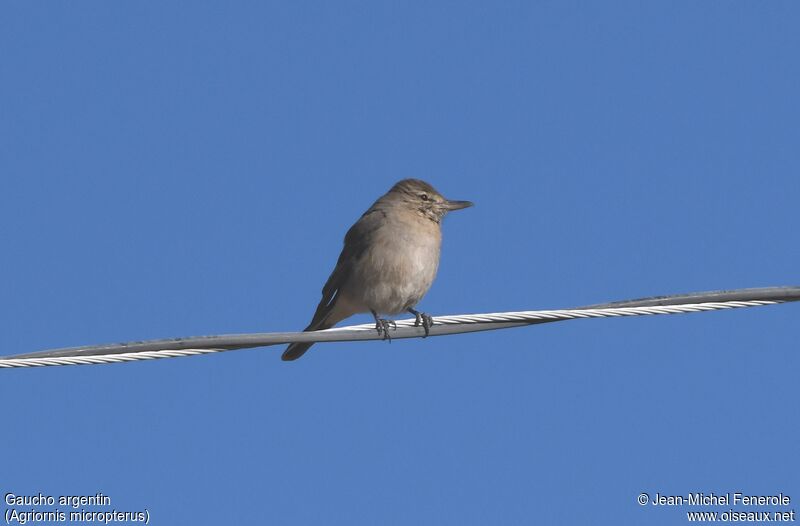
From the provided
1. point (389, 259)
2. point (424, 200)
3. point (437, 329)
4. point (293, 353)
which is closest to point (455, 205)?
point (424, 200)

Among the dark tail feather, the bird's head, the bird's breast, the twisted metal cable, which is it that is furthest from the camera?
the bird's head

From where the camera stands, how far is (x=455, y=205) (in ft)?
34.8

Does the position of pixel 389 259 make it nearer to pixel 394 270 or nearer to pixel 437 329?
pixel 394 270

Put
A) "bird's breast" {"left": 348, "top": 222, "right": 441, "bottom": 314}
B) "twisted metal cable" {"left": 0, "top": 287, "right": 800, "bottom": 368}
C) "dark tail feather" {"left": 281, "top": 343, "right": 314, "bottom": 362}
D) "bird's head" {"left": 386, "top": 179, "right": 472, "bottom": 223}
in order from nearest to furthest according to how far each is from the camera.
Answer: "twisted metal cable" {"left": 0, "top": 287, "right": 800, "bottom": 368}
"bird's breast" {"left": 348, "top": 222, "right": 441, "bottom": 314}
"dark tail feather" {"left": 281, "top": 343, "right": 314, "bottom": 362}
"bird's head" {"left": 386, "top": 179, "right": 472, "bottom": 223}

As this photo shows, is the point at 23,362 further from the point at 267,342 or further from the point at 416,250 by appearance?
the point at 416,250

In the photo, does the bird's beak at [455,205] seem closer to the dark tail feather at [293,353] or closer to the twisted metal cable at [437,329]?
the dark tail feather at [293,353]

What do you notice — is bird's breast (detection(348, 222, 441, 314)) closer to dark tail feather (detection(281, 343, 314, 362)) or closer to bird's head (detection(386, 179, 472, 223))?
bird's head (detection(386, 179, 472, 223))

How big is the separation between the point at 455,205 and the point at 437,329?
392cm

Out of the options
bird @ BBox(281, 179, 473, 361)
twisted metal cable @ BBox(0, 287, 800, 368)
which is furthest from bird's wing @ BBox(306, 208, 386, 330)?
twisted metal cable @ BBox(0, 287, 800, 368)

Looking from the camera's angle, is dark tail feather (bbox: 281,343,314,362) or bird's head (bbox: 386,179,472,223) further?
bird's head (bbox: 386,179,472,223)

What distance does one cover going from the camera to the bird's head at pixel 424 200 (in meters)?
10.5

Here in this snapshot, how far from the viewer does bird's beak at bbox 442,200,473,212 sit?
10.6m

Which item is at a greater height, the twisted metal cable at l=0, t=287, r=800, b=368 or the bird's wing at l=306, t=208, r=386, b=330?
the bird's wing at l=306, t=208, r=386, b=330

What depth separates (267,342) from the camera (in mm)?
6121
